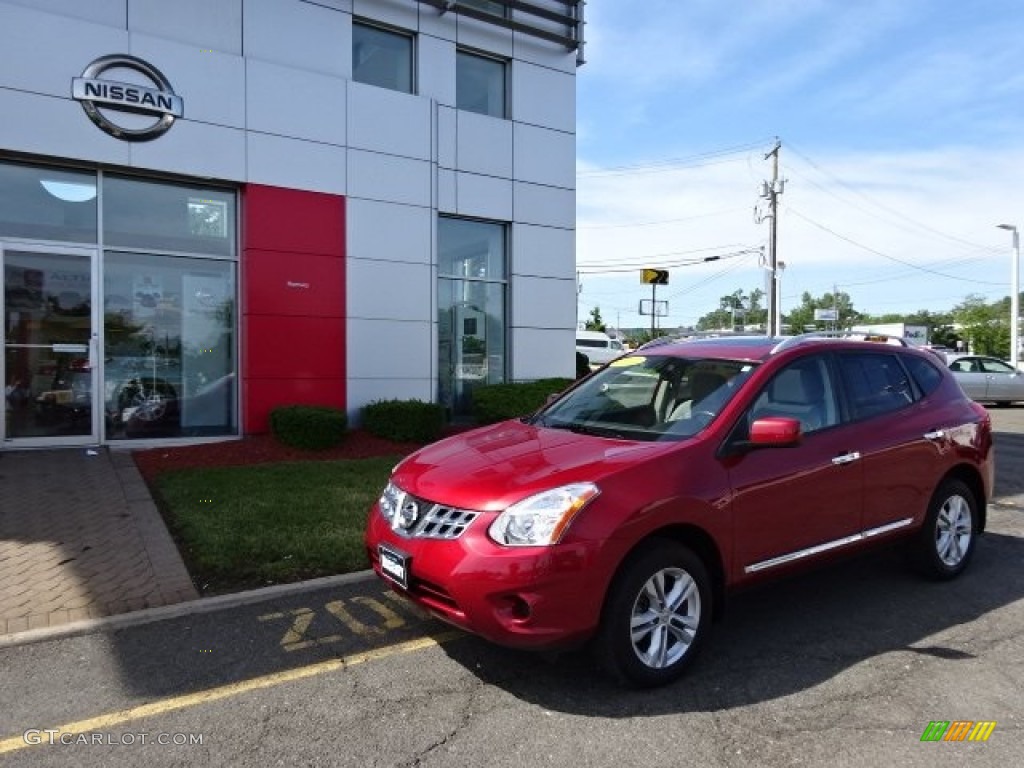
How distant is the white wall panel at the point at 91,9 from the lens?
9.23m

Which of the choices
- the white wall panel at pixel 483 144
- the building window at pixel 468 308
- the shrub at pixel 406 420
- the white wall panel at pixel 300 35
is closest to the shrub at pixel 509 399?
the building window at pixel 468 308

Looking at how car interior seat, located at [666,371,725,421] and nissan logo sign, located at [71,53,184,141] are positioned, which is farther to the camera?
nissan logo sign, located at [71,53,184,141]

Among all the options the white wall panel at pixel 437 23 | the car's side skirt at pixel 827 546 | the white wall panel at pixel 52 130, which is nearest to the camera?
the car's side skirt at pixel 827 546

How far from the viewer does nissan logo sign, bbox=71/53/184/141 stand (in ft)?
30.7

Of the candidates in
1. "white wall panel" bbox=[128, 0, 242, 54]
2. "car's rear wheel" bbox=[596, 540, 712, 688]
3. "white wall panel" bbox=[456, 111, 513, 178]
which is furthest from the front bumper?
"white wall panel" bbox=[456, 111, 513, 178]

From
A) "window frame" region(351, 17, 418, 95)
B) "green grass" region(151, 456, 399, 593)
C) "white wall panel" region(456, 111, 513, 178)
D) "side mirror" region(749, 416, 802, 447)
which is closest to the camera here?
"side mirror" region(749, 416, 802, 447)

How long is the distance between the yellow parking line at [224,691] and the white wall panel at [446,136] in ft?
31.1

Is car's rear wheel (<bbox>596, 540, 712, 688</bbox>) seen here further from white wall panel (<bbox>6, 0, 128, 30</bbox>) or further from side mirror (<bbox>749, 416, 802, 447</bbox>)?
white wall panel (<bbox>6, 0, 128, 30</bbox>)

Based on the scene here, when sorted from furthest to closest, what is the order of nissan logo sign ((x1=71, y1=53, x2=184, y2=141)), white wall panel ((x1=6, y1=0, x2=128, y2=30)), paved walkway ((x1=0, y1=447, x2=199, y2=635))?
nissan logo sign ((x1=71, y1=53, x2=184, y2=141)), white wall panel ((x1=6, y1=0, x2=128, y2=30)), paved walkway ((x1=0, y1=447, x2=199, y2=635))

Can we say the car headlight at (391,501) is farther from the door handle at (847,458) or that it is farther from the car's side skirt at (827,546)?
the door handle at (847,458)

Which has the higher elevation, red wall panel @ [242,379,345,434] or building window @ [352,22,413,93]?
building window @ [352,22,413,93]

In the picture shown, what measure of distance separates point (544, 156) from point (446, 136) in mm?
1973

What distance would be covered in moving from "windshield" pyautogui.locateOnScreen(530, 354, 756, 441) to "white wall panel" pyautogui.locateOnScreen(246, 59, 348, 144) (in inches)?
297

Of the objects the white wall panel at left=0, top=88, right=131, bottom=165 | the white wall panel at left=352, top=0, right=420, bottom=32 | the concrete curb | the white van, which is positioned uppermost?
the white wall panel at left=352, top=0, right=420, bottom=32
